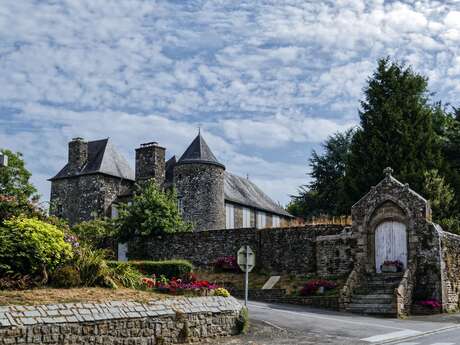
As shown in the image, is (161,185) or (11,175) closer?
(11,175)

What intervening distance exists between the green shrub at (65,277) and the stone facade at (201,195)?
74.3 feet

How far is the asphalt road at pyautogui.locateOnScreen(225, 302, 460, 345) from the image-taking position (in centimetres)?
1542

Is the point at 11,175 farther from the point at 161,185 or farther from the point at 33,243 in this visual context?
the point at 33,243

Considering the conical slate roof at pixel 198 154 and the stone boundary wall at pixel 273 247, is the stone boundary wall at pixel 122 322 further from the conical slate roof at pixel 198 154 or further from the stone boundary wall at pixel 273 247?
the conical slate roof at pixel 198 154

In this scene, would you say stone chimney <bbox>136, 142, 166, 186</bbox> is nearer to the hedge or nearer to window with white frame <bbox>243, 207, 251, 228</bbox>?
window with white frame <bbox>243, 207, 251, 228</bbox>

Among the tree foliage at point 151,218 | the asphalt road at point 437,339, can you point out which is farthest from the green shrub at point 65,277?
the tree foliage at point 151,218

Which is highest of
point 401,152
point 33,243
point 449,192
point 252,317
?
point 401,152

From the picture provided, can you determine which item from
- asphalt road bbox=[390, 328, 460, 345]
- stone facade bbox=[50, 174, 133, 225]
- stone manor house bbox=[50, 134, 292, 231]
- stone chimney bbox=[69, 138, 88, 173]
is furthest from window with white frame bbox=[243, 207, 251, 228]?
asphalt road bbox=[390, 328, 460, 345]

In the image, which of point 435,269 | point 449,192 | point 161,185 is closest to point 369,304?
point 435,269

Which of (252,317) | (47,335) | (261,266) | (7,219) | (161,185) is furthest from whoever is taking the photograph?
(161,185)

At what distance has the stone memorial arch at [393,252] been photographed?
Answer: 2338 cm

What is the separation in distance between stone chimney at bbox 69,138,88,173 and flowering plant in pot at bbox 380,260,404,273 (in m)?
26.4

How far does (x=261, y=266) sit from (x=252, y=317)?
10.8 metres

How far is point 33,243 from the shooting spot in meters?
14.8
